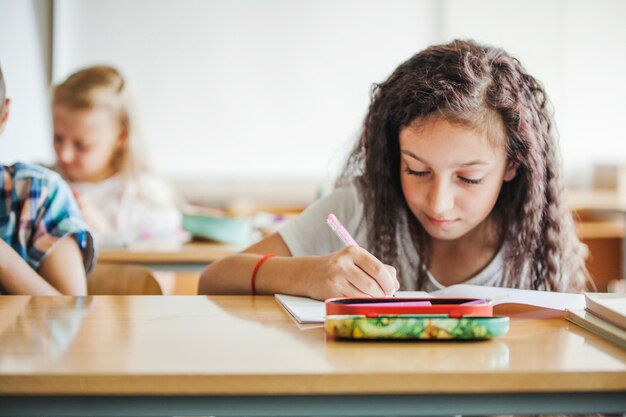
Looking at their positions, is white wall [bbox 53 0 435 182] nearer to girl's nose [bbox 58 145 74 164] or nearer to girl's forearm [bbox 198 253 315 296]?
girl's nose [bbox 58 145 74 164]

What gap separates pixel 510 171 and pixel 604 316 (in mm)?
464

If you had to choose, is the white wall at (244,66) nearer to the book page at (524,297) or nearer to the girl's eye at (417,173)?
the girl's eye at (417,173)

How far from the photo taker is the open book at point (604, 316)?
37.1 inches

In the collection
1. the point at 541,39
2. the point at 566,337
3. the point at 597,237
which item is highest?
the point at 541,39

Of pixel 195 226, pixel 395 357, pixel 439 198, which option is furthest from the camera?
pixel 195 226

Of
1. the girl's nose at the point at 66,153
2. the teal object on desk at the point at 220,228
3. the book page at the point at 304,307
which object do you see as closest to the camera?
the book page at the point at 304,307

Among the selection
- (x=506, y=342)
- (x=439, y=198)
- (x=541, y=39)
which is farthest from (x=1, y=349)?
(x=541, y=39)

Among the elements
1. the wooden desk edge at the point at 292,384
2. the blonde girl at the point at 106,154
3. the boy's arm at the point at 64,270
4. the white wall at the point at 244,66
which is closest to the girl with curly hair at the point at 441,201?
the boy's arm at the point at 64,270

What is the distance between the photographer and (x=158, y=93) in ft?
15.3

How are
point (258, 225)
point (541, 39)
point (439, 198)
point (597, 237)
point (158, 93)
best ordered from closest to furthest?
1. point (439, 198)
2. point (258, 225)
3. point (597, 237)
4. point (158, 93)
5. point (541, 39)

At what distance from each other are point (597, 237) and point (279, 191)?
175cm

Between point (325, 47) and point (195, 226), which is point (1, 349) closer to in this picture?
point (195, 226)

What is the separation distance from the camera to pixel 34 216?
1.53m

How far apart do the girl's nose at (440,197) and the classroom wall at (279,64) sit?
3310mm
